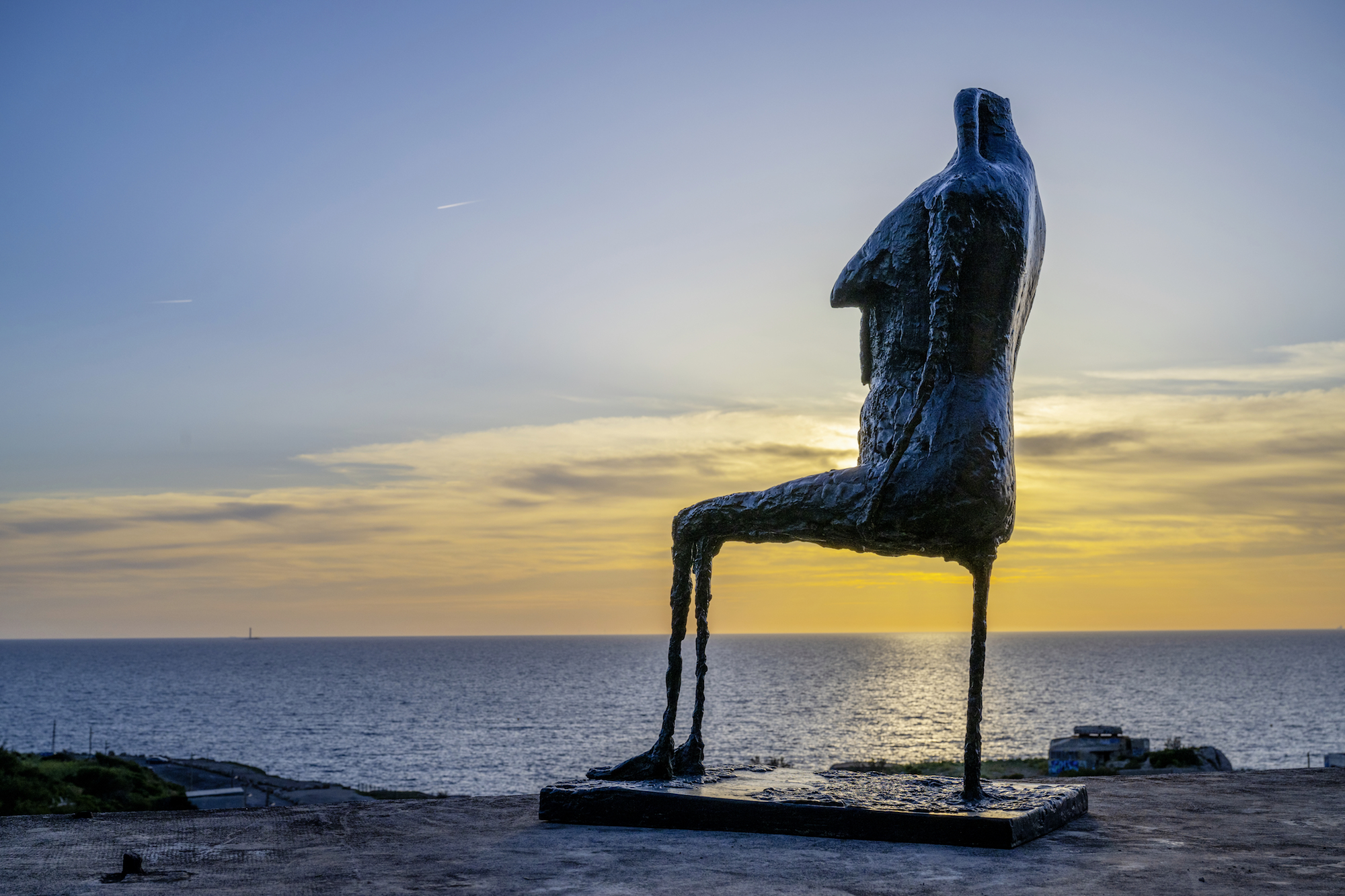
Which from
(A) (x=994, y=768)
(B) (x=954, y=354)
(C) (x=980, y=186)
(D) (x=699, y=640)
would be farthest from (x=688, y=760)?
(A) (x=994, y=768)

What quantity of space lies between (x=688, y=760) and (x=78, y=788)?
42569 mm

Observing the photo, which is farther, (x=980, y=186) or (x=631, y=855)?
(x=980, y=186)

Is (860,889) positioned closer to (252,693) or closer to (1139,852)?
(1139,852)

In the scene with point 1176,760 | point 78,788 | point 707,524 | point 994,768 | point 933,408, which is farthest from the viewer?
point 994,768

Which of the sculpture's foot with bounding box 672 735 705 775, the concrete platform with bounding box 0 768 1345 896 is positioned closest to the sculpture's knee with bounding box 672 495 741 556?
the sculpture's foot with bounding box 672 735 705 775

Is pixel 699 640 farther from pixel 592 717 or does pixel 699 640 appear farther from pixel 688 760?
pixel 592 717

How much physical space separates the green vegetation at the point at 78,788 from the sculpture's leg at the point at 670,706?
90.1 feet

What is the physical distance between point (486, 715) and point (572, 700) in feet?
59.4

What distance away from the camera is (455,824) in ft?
20.9

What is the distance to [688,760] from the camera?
684 centimetres

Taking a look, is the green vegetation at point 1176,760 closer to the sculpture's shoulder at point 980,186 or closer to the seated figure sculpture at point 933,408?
the seated figure sculpture at point 933,408

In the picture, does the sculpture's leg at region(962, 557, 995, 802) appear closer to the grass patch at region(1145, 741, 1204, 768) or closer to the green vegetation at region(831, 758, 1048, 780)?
the green vegetation at region(831, 758, 1048, 780)

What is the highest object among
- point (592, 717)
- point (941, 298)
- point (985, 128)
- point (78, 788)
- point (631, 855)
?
point (985, 128)

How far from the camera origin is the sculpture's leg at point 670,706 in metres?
6.55
